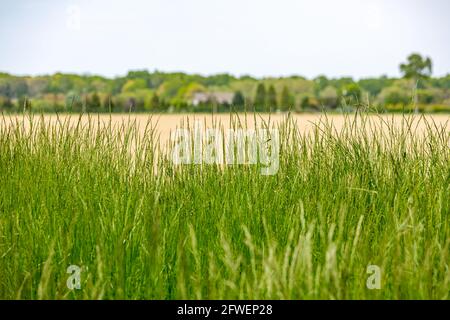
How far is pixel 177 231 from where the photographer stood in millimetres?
2986

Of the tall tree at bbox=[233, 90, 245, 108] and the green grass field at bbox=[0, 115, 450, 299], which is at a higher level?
the tall tree at bbox=[233, 90, 245, 108]

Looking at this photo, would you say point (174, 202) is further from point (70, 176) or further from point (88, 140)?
point (88, 140)

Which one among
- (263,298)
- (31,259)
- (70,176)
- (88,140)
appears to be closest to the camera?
(263,298)

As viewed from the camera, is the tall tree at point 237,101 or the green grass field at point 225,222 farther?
the tall tree at point 237,101

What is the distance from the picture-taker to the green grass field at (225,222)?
231 cm

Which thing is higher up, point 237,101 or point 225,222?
point 237,101

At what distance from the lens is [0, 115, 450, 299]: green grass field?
231 cm

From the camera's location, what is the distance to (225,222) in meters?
3.04

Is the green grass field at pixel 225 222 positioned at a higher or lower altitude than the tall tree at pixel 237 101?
lower

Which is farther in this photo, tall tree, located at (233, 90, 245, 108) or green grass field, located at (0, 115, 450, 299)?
tall tree, located at (233, 90, 245, 108)

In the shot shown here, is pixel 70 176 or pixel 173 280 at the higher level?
pixel 70 176

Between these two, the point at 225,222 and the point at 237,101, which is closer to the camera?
the point at 225,222
